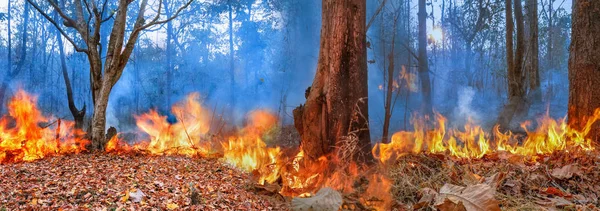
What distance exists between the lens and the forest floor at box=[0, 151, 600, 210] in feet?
9.25

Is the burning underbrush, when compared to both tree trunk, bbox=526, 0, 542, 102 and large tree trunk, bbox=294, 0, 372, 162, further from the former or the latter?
tree trunk, bbox=526, 0, 542, 102

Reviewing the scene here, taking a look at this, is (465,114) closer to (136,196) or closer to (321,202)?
(321,202)

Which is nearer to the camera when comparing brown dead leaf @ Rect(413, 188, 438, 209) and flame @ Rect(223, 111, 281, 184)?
brown dead leaf @ Rect(413, 188, 438, 209)

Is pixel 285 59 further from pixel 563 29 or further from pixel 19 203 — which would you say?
pixel 563 29

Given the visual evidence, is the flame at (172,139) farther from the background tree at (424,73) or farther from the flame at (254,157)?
the background tree at (424,73)

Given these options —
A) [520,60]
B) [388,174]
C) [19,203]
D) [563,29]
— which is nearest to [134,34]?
[19,203]

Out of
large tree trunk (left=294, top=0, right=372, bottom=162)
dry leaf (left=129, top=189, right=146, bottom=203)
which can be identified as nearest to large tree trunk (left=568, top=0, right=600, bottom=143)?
large tree trunk (left=294, top=0, right=372, bottom=162)

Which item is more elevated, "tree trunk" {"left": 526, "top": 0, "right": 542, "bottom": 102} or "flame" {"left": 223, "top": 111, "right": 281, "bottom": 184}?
"tree trunk" {"left": 526, "top": 0, "right": 542, "bottom": 102}

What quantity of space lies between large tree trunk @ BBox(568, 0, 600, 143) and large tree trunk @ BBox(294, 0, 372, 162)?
378 centimetres

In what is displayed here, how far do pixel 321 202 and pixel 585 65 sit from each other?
549 cm

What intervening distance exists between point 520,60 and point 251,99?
1670cm

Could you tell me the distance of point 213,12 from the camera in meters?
21.7

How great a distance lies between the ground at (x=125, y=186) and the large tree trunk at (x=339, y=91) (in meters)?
1.14

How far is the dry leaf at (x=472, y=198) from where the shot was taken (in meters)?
2.58
